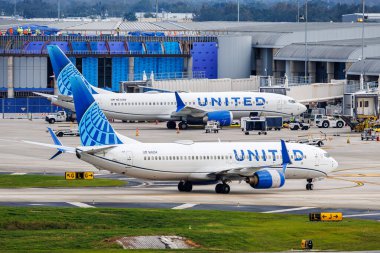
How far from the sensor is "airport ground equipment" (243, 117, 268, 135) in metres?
136

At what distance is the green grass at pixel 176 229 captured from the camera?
2468 inches

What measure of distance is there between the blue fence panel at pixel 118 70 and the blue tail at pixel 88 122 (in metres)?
101

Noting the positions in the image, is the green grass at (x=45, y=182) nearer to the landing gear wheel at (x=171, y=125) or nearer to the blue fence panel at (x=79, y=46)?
the landing gear wheel at (x=171, y=125)

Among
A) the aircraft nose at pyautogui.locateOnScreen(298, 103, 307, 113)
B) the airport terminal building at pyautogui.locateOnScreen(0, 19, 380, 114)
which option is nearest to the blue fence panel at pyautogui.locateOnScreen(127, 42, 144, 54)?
the airport terminal building at pyautogui.locateOnScreen(0, 19, 380, 114)

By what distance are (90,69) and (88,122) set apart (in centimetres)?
10079

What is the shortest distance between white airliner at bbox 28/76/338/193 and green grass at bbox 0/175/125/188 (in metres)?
6.53

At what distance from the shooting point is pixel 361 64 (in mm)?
160000

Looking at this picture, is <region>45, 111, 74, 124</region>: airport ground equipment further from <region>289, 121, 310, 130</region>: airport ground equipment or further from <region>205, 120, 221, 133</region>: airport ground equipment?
<region>289, 121, 310, 130</region>: airport ground equipment

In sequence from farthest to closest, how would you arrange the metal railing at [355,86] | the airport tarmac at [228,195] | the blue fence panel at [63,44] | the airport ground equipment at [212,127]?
the blue fence panel at [63,44], the metal railing at [355,86], the airport ground equipment at [212,127], the airport tarmac at [228,195]

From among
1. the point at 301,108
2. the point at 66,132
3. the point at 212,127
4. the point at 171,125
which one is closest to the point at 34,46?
the point at 171,125

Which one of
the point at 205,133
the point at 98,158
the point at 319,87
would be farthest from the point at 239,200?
the point at 319,87

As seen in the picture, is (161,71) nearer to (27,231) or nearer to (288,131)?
(288,131)

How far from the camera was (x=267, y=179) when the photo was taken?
270ft

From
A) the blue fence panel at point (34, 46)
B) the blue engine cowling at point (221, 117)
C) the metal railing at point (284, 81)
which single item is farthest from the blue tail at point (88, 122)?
the blue fence panel at point (34, 46)
